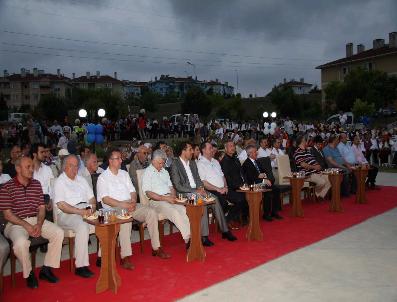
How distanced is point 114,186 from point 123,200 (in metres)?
0.23

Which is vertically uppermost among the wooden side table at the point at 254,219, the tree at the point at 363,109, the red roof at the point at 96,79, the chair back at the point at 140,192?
the red roof at the point at 96,79

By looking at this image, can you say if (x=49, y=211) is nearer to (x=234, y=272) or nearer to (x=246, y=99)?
(x=234, y=272)

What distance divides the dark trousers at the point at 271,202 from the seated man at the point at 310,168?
143 centimetres

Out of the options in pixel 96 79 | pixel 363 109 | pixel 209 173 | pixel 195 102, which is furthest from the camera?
Answer: pixel 96 79

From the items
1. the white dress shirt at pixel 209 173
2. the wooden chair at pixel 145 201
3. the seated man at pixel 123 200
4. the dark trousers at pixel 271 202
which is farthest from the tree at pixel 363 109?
the seated man at pixel 123 200

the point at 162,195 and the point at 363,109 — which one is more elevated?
the point at 363,109

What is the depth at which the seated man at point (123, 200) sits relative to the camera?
565 cm

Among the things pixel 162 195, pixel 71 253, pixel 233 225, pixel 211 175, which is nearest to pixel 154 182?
pixel 162 195

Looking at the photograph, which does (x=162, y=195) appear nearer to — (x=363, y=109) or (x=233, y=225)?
(x=233, y=225)

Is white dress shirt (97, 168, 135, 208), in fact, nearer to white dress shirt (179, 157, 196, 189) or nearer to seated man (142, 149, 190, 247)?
seated man (142, 149, 190, 247)

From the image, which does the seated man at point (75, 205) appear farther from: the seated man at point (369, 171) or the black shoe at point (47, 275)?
the seated man at point (369, 171)

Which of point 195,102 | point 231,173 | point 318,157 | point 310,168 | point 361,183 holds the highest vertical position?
point 195,102

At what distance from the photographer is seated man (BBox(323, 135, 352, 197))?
1025cm

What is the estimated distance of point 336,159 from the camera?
1051 cm
